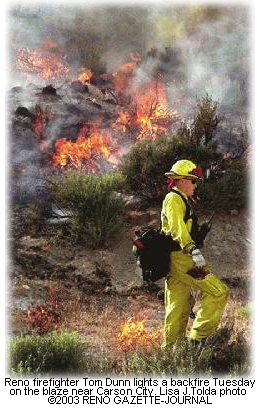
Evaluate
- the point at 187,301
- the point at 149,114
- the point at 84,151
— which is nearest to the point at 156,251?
the point at 187,301

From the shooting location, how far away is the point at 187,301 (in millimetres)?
5539

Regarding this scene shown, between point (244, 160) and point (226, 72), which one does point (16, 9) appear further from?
point (244, 160)

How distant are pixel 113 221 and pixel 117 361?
170 inches

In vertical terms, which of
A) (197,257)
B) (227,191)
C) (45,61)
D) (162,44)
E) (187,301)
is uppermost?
(162,44)

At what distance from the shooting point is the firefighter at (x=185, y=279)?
5.21 meters

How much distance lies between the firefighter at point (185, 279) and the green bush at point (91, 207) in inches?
153

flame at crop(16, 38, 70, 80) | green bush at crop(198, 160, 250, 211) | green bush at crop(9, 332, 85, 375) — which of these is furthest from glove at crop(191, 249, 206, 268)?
flame at crop(16, 38, 70, 80)

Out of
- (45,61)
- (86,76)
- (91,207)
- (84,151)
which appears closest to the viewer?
(91,207)

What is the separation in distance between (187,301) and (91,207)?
4.23 metres

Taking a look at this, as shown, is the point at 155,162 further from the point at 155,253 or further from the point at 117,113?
the point at 155,253

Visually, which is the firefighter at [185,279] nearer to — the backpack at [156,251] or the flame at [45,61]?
the backpack at [156,251]

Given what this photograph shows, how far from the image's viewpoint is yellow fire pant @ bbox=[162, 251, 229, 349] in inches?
207

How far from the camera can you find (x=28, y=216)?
33.4ft

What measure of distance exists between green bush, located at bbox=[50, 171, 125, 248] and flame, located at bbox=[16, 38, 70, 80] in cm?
510
